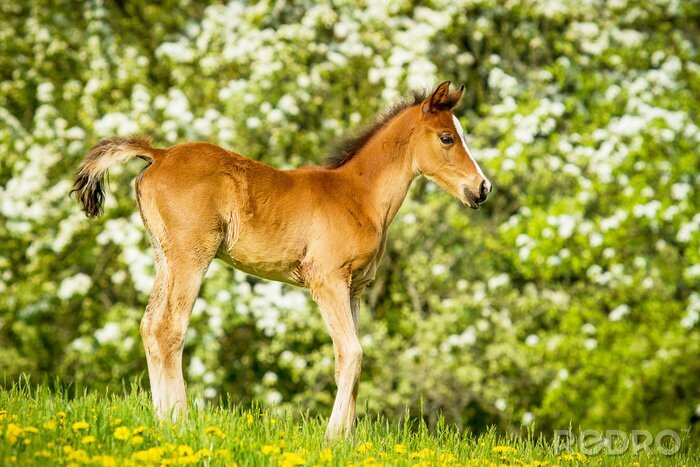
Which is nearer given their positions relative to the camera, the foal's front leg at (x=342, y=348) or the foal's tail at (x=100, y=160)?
the foal's front leg at (x=342, y=348)

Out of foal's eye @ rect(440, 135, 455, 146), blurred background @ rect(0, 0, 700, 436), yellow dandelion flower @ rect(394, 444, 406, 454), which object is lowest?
blurred background @ rect(0, 0, 700, 436)

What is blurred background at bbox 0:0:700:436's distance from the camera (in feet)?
38.2

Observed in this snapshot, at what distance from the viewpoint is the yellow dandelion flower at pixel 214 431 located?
500 centimetres

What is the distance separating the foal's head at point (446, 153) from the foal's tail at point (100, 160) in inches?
71.2

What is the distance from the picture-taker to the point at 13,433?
4.60 metres

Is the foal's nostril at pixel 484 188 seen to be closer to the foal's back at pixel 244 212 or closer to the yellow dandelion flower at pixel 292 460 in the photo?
the foal's back at pixel 244 212

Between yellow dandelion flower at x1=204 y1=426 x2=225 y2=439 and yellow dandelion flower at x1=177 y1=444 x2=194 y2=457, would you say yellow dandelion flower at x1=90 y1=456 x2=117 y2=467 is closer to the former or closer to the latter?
yellow dandelion flower at x1=177 y1=444 x2=194 y2=457

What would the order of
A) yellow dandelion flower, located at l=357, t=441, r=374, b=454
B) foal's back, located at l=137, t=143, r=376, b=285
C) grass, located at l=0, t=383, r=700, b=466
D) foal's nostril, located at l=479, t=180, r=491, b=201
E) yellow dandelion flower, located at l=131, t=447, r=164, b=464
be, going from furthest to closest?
foal's nostril, located at l=479, t=180, r=491, b=201, foal's back, located at l=137, t=143, r=376, b=285, yellow dandelion flower, located at l=357, t=441, r=374, b=454, grass, located at l=0, t=383, r=700, b=466, yellow dandelion flower, located at l=131, t=447, r=164, b=464

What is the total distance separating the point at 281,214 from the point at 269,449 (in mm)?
1719

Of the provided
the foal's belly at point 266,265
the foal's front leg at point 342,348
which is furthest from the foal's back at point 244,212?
the foal's front leg at point 342,348

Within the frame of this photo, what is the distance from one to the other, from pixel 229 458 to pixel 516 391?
8.68m

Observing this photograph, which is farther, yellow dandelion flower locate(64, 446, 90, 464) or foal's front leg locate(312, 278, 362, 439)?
foal's front leg locate(312, 278, 362, 439)

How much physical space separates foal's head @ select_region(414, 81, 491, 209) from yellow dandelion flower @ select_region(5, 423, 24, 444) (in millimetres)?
3118

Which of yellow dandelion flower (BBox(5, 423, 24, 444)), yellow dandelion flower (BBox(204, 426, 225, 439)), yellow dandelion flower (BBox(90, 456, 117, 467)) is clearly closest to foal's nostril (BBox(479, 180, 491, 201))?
yellow dandelion flower (BBox(204, 426, 225, 439))
